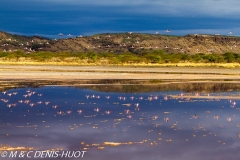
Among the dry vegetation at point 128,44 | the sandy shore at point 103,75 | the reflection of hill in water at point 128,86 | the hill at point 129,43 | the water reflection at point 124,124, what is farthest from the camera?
the hill at point 129,43

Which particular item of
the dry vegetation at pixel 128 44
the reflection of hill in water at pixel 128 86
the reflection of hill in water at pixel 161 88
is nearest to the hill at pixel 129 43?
the dry vegetation at pixel 128 44

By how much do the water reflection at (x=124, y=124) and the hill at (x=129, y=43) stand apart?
114m

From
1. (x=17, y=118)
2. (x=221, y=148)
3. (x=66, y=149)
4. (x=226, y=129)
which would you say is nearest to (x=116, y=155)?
(x=66, y=149)

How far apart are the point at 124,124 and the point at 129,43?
141 meters

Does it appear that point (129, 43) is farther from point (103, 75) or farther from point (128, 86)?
point (128, 86)

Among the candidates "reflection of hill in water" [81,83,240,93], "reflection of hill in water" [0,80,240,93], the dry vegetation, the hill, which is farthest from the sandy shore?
the hill

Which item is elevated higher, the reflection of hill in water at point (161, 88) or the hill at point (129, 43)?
the hill at point (129, 43)

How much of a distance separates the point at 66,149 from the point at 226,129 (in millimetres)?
6730

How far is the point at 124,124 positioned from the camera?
19.1m

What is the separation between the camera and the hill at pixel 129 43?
149m

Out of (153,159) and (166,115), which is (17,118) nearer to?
(166,115)

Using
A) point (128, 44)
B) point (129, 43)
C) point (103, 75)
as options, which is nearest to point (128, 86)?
point (103, 75)

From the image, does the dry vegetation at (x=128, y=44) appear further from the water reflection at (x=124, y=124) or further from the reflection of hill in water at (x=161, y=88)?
the water reflection at (x=124, y=124)

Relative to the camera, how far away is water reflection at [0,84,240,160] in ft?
48.9
